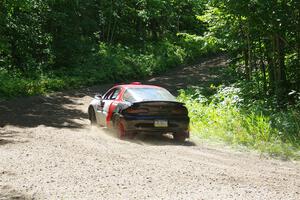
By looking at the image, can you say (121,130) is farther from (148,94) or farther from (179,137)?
(179,137)

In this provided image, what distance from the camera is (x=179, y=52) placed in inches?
1553

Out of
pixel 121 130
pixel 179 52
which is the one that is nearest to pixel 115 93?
pixel 121 130

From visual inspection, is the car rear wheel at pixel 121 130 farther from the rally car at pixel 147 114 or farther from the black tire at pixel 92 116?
the black tire at pixel 92 116

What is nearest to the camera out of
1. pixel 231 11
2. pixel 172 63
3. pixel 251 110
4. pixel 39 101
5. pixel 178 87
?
pixel 251 110

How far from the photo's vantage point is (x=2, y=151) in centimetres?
943

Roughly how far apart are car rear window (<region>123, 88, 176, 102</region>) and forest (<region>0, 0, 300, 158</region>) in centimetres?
159

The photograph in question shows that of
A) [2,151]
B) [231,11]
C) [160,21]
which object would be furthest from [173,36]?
[2,151]

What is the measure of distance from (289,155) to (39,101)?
1441 centimetres

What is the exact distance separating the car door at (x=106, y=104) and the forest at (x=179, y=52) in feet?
8.48

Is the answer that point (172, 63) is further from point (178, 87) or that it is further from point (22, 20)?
point (22, 20)

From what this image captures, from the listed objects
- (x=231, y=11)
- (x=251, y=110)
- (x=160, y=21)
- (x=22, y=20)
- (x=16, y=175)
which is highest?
(x=160, y=21)

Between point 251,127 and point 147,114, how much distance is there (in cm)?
272

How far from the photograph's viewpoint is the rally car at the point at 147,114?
11.4m

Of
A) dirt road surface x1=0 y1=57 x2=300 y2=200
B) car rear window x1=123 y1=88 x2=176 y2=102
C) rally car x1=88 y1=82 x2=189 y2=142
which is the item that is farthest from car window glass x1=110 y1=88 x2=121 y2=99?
dirt road surface x1=0 y1=57 x2=300 y2=200
